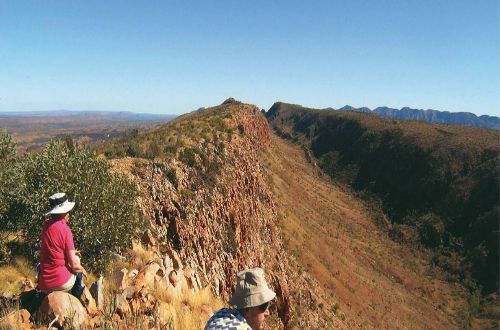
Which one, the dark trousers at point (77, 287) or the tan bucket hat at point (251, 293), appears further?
the dark trousers at point (77, 287)

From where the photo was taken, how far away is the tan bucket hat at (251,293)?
575cm

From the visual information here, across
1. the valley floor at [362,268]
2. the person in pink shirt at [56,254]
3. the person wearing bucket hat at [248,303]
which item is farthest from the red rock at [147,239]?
the valley floor at [362,268]

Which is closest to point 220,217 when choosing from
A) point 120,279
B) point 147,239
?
point 147,239

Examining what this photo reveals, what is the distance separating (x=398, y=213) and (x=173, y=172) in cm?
6854

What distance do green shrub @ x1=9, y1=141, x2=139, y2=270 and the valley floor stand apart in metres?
28.4

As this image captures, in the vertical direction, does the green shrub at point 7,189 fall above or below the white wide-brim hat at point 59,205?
below

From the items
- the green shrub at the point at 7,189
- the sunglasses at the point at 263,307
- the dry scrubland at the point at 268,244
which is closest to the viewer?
the sunglasses at the point at 263,307

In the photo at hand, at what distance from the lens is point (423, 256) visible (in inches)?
2571

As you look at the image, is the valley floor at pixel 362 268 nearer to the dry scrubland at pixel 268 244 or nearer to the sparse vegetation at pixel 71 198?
the dry scrubland at pixel 268 244

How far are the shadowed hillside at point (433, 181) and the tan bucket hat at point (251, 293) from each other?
61528 millimetres

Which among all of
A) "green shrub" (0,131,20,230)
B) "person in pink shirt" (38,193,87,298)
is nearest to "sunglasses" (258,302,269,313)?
"person in pink shirt" (38,193,87,298)

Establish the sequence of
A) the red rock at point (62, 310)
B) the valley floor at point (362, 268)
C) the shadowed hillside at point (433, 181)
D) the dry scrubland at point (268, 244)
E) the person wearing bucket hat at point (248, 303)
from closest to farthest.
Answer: the person wearing bucket hat at point (248, 303)
the red rock at point (62, 310)
the dry scrubland at point (268, 244)
the valley floor at point (362, 268)
the shadowed hillside at point (433, 181)

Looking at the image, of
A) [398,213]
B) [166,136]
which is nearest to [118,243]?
[166,136]

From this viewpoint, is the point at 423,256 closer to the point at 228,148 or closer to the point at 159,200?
the point at 228,148
